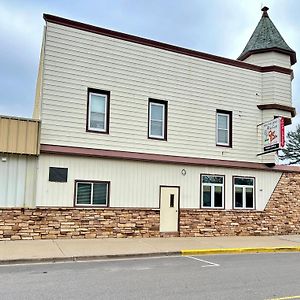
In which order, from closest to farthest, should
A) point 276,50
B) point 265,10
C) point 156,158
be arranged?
point 156,158
point 276,50
point 265,10

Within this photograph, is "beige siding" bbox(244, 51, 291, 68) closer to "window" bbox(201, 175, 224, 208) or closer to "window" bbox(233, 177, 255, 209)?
"window" bbox(233, 177, 255, 209)

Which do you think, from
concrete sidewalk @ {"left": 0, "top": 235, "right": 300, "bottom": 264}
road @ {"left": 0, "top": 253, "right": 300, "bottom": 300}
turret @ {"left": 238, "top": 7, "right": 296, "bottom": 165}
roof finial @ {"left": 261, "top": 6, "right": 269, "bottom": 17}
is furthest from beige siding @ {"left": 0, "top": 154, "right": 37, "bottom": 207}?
roof finial @ {"left": 261, "top": 6, "right": 269, "bottom": 17}

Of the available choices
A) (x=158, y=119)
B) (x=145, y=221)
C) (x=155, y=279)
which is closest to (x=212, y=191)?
(x=145, y=221)

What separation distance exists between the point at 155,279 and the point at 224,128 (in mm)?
10936

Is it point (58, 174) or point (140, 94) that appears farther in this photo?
point (140, 94)

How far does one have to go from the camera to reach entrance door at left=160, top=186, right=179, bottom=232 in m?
16.1

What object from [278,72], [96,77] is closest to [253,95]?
[278,72]

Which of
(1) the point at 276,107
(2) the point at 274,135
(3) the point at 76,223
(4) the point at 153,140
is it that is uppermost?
(1) the point at 276,107

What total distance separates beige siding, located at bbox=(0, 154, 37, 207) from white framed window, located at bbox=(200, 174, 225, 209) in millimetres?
7065

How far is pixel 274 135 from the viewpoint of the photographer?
1736cm

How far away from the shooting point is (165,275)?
8852mm

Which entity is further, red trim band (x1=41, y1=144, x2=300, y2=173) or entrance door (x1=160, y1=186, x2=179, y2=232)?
entrance door (x1=160, y1=186, x2=179, y2=232)

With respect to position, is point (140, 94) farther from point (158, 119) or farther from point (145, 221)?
point (145, 221)

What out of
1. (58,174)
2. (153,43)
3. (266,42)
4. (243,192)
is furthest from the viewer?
(266,42)
